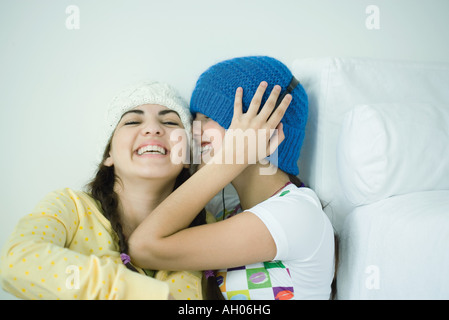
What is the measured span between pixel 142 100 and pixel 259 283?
0.65m

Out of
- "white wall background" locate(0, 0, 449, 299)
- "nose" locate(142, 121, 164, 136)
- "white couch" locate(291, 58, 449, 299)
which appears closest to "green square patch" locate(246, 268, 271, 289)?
"white couch" locate(291, 58, 449, 299)

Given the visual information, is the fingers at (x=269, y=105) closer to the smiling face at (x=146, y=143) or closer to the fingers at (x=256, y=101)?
the fingers at (x=256, y=101)

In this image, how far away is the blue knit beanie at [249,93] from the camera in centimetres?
107

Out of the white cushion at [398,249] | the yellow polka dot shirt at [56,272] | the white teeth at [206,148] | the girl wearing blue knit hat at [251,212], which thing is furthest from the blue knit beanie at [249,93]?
the yellow polka dot shirt at [56,272]

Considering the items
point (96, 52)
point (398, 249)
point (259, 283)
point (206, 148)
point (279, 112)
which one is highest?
point (96, 52)

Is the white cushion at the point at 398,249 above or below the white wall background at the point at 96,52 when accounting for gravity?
below

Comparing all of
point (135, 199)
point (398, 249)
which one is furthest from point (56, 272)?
point (398, 249)

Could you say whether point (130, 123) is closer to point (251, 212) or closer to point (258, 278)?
point (251, 212)

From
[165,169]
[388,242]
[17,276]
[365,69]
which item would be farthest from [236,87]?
[17,276]

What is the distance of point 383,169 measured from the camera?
983 mm

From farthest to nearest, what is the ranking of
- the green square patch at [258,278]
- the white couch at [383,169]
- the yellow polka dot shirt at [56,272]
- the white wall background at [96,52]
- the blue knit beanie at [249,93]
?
the white wall background at [96,52]
the blue knit beanie at [249,93]
the green square patch at [258,278]
the white couch at [383,169]
the yellow polka dot shirt at [56,272]

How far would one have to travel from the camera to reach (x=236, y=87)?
1073mm

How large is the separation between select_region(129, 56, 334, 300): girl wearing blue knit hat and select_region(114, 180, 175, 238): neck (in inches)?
7.0

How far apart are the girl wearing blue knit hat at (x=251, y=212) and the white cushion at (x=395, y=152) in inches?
6.2
